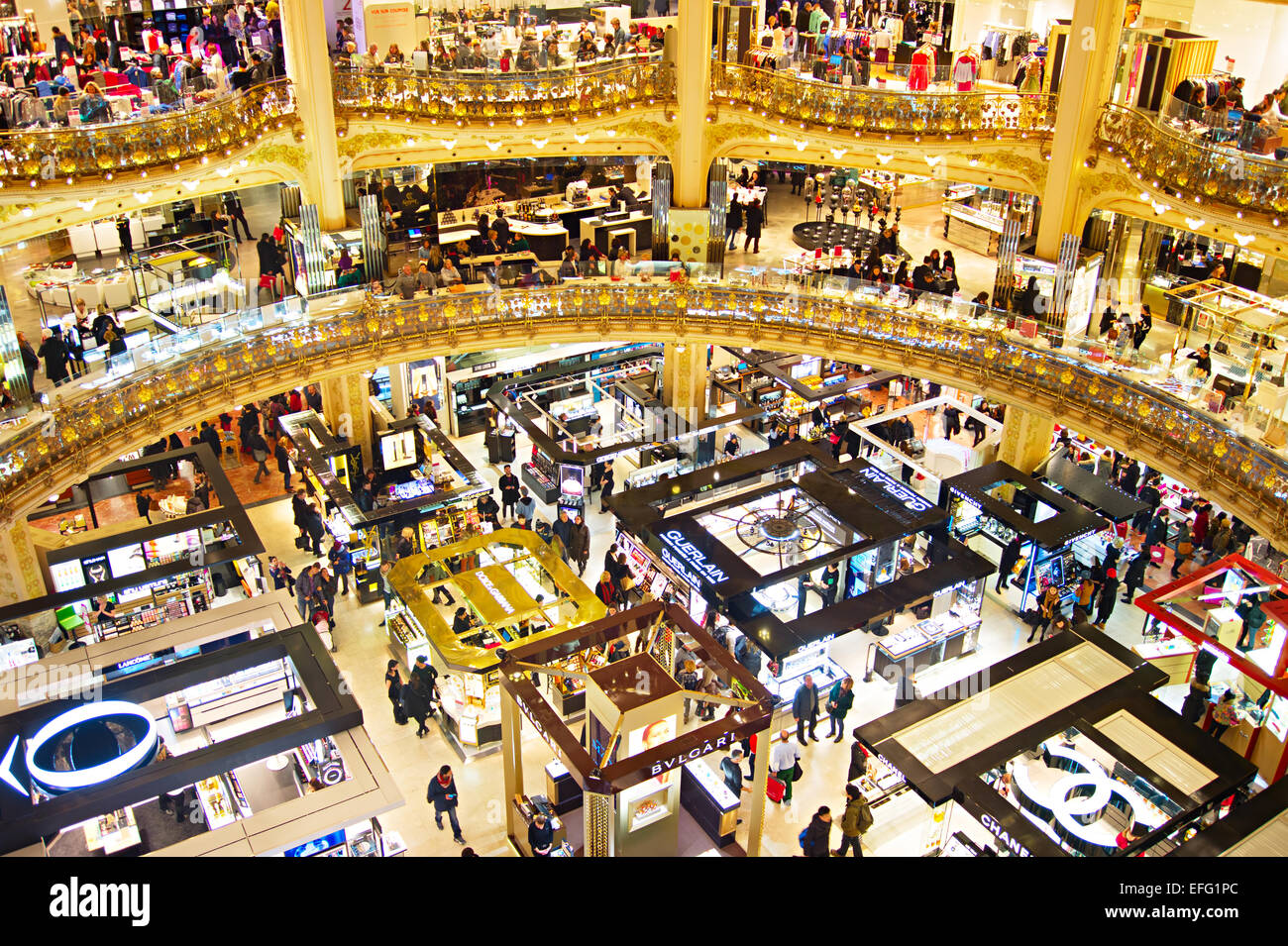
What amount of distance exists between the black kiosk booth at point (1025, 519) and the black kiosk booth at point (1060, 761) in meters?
4.77

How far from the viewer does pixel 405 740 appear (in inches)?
810

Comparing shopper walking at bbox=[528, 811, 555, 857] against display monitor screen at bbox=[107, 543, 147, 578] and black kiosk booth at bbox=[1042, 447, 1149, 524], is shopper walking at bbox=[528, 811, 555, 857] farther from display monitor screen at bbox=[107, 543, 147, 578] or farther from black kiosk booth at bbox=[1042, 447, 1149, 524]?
black kiosk booth at bbox=[1042, 447, 1149, 524]

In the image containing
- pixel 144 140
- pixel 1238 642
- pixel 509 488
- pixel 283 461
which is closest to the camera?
pixel 1238 642

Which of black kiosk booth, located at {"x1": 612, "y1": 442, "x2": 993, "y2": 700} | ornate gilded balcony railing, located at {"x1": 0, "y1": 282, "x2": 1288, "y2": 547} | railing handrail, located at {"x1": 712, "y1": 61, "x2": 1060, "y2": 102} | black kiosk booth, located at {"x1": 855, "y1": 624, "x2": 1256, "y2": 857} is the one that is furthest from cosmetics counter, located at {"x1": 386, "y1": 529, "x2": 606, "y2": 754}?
railing handrail, located at {"x1": 712, "y1": 61, "x2": 1060, "y2": 102}

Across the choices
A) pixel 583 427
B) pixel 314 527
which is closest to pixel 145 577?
pixel 314 527

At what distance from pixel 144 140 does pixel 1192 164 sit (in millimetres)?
20108

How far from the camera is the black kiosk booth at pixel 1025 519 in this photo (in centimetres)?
2330

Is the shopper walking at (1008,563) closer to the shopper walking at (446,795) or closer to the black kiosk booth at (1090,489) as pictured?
the black kiosk booth at (1090,489)

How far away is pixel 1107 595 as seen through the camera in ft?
74.6

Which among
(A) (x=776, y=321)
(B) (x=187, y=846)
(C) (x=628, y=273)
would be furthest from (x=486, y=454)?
(B) (x=187, y=846)

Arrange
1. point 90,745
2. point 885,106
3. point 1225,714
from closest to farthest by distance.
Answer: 1. point 90,745
2. point 1225,714
3. point 885,106

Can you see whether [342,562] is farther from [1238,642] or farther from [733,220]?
[1238,642]

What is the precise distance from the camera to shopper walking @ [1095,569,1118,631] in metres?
22.7

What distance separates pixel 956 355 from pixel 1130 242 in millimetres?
10135
